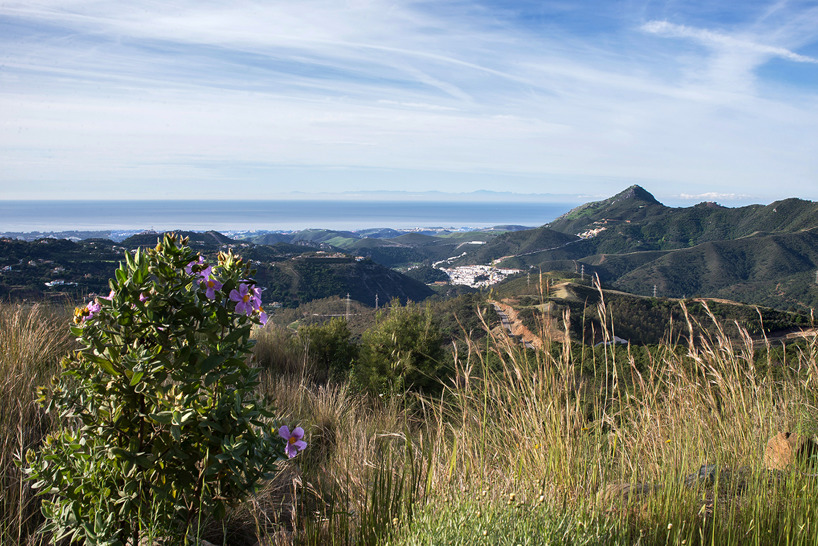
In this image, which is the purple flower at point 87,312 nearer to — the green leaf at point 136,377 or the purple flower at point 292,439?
the green leaf at point 136,377

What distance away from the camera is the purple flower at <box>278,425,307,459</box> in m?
1.57

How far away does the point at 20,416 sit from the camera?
2.25 meters

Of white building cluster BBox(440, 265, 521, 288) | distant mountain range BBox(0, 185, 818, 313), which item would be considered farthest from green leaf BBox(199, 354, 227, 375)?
white building cluster BBox(440, 265, 521, 288)

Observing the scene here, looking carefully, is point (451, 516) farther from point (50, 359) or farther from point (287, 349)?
→ point (287, 349)

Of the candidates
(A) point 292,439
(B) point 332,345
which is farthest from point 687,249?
(A) point 292,439

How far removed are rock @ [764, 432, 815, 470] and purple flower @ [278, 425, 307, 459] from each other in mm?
2226

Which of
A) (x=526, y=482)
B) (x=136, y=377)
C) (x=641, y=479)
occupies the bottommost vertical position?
(x=641, y=479)

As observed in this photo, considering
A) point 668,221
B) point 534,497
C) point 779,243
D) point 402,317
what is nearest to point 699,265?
point 779,243

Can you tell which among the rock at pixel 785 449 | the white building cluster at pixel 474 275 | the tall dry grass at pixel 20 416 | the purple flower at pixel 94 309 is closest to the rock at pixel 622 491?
the rock at pixel 785 449

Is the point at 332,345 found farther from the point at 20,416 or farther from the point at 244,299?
the point at 244,299

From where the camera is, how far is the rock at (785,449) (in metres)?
2.36

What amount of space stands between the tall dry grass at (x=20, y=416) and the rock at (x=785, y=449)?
3151 millimetres

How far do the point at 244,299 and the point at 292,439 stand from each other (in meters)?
0.50

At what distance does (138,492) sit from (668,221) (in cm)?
10775
